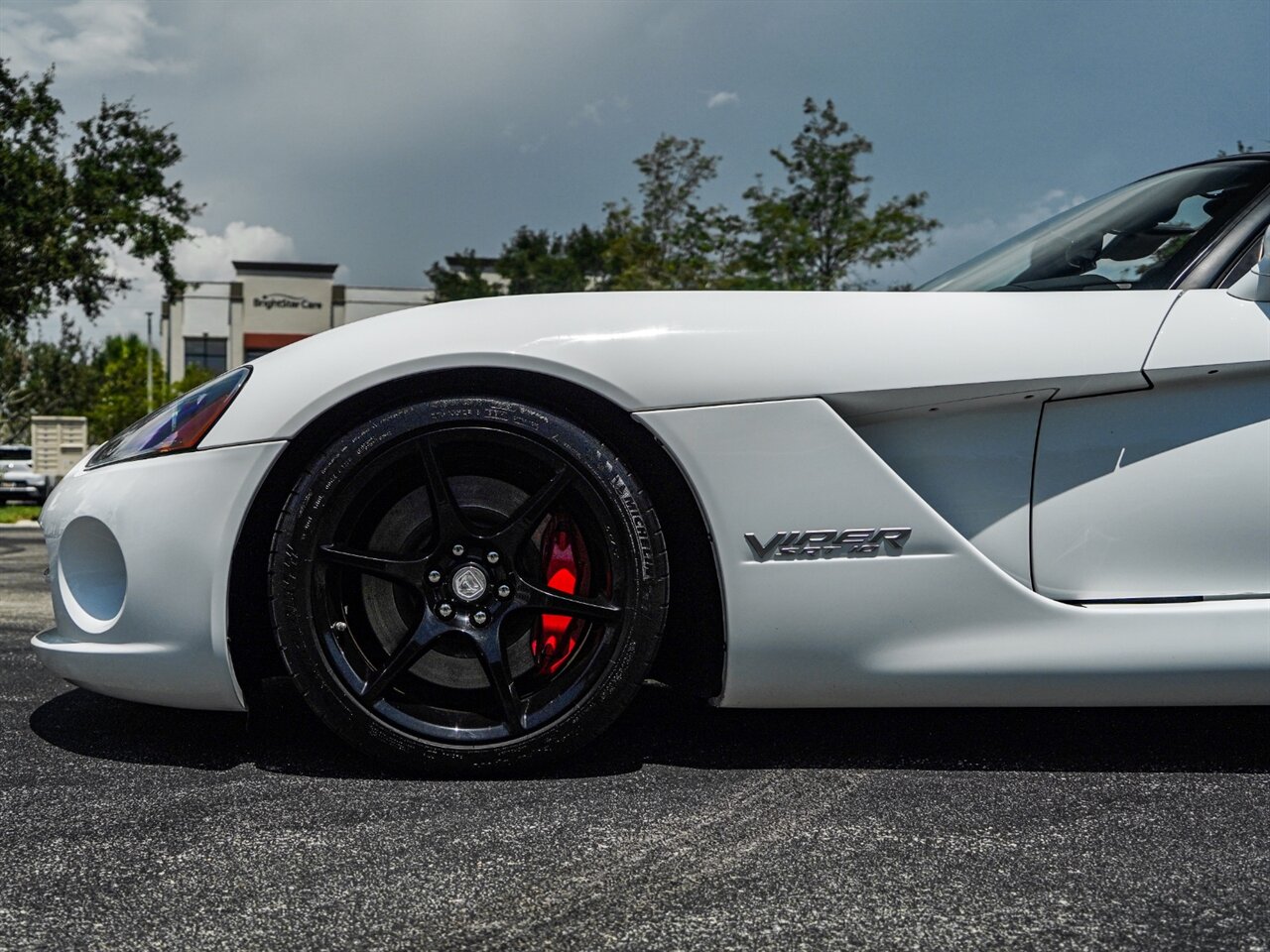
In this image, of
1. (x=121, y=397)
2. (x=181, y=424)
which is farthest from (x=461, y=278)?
(x=181, y=424)

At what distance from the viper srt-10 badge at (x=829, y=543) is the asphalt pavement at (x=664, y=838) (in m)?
A: 0.41

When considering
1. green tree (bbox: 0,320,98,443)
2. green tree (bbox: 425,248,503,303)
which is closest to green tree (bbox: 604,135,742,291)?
green tree (bbox: 425,248,503,303)

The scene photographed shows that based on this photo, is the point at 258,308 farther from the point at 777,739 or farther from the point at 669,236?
the point at 777,739

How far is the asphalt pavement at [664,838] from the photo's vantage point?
1.33 m

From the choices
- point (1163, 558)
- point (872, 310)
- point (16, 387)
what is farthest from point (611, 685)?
point (16, 387)

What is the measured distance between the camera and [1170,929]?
4.39 ft

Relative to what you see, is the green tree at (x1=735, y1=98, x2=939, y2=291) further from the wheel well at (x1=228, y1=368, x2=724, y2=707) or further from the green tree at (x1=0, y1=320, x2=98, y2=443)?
the green tree at (x1=0, y1=320, x2=98, y2=443)

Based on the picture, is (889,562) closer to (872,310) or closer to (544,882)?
(872,310)

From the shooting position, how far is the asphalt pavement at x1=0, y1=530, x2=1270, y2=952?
1.33 metres

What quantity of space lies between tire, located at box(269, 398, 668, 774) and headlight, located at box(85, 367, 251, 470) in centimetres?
24

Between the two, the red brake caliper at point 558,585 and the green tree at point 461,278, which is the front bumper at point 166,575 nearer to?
the red brake caliper at point 558,585

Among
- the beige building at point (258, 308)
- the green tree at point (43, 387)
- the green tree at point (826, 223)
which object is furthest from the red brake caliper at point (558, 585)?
the beige building at point (258, 308)

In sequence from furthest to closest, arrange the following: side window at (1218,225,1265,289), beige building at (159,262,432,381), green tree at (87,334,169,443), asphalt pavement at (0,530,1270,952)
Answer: beige building at (159,262,432,381), green tree at (87,334,169,443), side window at (1218,225,1265,289), asphalt pavement at (0,530,1270,952)

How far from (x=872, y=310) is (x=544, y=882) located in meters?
1.16
